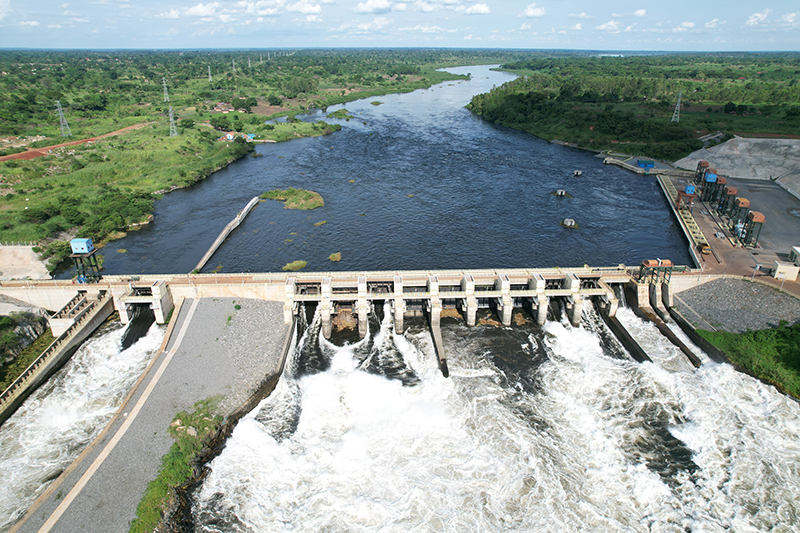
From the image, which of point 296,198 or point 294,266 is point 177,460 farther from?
point 296,198

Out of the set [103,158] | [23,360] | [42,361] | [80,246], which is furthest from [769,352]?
[103,158]

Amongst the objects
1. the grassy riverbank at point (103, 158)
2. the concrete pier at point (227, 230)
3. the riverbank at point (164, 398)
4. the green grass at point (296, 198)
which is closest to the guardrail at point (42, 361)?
the riverbank at point (164, 398)

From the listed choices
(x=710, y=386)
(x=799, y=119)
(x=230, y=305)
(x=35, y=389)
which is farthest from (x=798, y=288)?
(x=799, y=119)

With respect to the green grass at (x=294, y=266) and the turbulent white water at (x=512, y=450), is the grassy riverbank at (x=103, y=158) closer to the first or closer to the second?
the green grass at (x=294, y=266)

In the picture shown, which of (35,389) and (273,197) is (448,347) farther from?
(273,197)

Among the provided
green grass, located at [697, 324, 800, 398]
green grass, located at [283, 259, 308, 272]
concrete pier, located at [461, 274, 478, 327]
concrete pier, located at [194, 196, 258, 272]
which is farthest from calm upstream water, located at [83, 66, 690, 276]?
green grass, located at [697, 324, 800, 398]

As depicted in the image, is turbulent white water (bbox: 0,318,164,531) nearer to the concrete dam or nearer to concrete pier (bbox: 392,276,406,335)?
the concrete dam

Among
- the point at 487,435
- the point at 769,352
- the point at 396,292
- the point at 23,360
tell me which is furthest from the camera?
the point at 396,292
